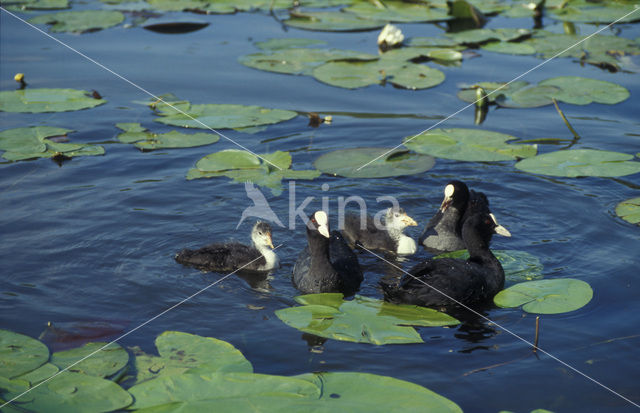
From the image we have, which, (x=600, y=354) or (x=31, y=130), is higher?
(x=31, y=130)

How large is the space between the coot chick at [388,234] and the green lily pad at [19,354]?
11.3 ft

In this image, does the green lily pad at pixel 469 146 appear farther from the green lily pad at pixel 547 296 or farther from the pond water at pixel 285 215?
the green lily pad at pixel 547 296

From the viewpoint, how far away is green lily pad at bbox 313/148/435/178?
825 centimetres

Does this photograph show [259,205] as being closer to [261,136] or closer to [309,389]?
[261,136]

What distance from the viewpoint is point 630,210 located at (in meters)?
7.41

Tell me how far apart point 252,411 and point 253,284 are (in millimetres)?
2414

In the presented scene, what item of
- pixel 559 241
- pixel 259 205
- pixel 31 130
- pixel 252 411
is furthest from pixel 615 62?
pixel 252 411

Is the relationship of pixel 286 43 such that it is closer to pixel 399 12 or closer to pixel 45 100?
pixel 399 12

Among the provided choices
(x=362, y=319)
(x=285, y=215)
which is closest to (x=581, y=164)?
(x=285, y=215)

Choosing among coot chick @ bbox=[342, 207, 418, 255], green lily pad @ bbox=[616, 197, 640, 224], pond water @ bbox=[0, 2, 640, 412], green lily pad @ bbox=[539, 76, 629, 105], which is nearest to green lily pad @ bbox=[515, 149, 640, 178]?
pond water @ bbox=[0, 2, 640, 412]

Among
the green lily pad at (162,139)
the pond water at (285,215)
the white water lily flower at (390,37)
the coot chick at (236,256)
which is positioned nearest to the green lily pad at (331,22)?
the pond water at (285,215)

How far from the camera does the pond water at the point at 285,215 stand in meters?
5.16

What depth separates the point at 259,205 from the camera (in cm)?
780
